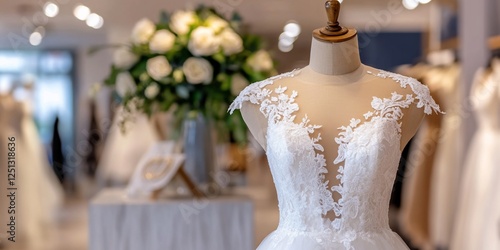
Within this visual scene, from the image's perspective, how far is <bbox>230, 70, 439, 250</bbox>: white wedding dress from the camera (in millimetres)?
2238

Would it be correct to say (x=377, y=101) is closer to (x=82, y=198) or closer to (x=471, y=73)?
(x=471, y=73)

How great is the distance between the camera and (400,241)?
2.30 metres

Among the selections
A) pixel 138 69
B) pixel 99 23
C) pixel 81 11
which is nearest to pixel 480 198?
pixel 138 69

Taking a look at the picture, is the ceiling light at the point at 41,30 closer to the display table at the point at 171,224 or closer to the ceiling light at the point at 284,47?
the ceiling light at the point at 284,47

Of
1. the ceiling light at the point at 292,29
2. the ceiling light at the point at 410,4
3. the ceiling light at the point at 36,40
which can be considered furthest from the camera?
the ceiling light at the point at 36,40

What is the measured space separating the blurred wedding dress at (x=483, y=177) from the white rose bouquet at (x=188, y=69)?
1.57 m

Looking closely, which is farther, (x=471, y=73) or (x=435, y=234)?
(x=435, y=234)

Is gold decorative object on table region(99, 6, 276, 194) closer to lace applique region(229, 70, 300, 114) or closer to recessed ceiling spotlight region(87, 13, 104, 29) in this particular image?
lace applique region(229, 70, 300, 114)

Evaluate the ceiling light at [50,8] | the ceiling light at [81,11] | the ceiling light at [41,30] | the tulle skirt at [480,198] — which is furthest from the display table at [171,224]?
the ceiling light at [41,30]

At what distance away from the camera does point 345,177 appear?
2246 millimetres

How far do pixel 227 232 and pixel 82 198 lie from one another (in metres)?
7.16

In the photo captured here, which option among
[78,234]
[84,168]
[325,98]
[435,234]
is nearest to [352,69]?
[325,98]

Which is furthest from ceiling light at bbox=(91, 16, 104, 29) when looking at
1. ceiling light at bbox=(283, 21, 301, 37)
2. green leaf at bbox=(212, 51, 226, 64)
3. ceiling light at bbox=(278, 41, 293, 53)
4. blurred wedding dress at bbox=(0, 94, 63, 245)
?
green leaf at bbox=(212, 51, 226, 64)

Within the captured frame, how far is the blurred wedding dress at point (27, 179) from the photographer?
670cm
